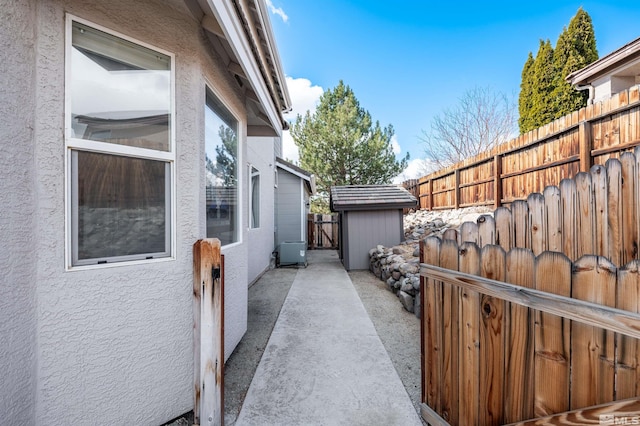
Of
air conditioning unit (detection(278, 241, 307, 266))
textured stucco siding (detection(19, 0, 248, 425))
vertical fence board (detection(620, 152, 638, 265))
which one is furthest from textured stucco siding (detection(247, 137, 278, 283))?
vertical fence board (detection(620, 152, 638, 265))

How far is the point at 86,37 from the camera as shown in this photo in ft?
5.87

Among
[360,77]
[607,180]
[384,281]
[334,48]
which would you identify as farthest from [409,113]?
[607,180]

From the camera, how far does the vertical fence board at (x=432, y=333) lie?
2.04 m

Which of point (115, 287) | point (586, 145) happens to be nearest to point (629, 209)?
point (115, 287)

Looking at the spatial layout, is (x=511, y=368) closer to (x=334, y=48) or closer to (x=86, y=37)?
(x=86, y=37)

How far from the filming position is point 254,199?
6.95 meters

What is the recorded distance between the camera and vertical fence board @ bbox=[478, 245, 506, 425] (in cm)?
157

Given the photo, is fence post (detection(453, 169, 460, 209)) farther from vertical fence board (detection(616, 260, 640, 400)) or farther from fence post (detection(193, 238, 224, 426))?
fence post (detection(193, 238, 224, 426))

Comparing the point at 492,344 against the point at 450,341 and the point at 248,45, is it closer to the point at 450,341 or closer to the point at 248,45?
the point at 450,341

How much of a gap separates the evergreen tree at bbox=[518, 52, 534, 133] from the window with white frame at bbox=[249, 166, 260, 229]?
1237cm

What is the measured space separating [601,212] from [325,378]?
8.60 ft

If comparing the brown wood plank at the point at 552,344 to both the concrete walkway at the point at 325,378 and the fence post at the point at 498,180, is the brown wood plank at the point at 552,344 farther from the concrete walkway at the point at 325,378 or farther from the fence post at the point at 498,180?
the fence post at the point at 498,180

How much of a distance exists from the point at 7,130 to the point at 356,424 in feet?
10.0

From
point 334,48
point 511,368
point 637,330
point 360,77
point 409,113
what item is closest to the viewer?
point 637,330
